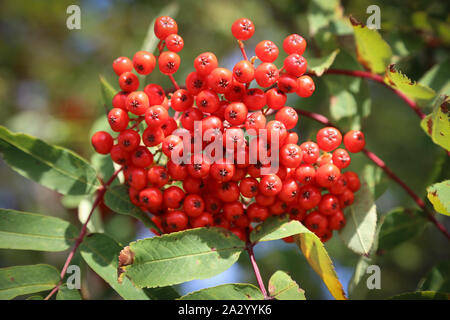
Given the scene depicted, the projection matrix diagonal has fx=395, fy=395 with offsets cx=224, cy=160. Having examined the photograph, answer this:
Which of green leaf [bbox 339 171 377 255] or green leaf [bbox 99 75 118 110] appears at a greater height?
green leaf [bbox 99 75 118 110]

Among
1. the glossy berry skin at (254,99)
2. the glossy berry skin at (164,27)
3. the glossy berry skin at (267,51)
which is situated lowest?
the glossy berry skin at (254,99)

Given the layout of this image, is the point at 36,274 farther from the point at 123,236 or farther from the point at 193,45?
the point at 193,45

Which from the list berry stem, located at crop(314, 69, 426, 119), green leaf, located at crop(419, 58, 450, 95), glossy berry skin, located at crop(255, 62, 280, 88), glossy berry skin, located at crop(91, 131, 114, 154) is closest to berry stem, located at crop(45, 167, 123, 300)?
glossy berry skin, located at crop(91, 131, 114, 154)

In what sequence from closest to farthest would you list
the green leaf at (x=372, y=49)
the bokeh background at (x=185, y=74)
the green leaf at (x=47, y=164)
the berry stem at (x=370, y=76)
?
the green leaf at (x=47, y=164)
the green leaf at (x=372, y=49)
the berry stem at (x=370, y=76)
the bokeh background at (x=185, y=74)

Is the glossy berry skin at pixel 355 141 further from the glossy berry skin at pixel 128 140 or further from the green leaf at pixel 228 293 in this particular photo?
the glossy berry skin at pixel 128 140

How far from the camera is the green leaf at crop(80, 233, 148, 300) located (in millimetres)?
2189

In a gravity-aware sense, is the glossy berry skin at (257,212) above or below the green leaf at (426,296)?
above

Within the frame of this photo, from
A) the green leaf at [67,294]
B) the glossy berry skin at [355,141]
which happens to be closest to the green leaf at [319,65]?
the glossy berry skin at [355,141]

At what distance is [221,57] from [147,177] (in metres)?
2.84

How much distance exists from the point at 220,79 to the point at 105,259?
1.22 m

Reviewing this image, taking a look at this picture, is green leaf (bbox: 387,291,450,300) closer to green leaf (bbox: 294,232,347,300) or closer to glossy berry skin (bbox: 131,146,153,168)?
green leaf (bbox: 294,232,347,300)

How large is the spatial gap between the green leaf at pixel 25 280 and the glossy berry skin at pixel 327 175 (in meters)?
1.59

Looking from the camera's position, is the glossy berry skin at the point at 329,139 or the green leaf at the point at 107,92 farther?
the green leaf at the point at 107,92

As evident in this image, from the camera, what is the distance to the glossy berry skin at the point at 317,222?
7.40 feet
